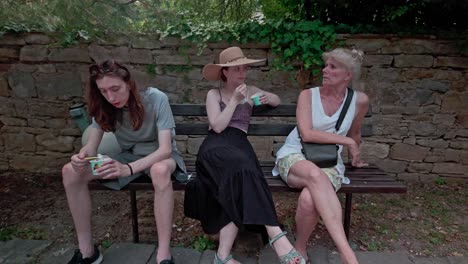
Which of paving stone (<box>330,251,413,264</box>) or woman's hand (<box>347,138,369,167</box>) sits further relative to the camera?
woman's hand (<box>347,138,369,167</box>)

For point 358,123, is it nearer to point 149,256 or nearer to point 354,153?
point 354,153

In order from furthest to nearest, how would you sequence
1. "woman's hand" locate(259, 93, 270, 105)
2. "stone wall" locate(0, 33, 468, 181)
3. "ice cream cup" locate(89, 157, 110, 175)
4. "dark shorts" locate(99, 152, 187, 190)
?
"stone wall" locate(0, 33, 468, 181), "woman's hand" locate(259, 93, 270, 105), "dark shorts" locate(99, 152, 187, 190), "ice cream cup" locate(89, 157, 110, 175)

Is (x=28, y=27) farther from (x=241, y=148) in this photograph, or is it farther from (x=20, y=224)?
(x=241, y=148)

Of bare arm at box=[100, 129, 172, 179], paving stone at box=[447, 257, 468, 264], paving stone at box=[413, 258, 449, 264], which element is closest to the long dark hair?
bare arm at box=[100, 129, 172, 179]

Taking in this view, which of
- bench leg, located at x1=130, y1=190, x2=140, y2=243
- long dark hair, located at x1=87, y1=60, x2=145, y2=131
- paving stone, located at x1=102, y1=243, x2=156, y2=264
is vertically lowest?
paving stone, located at x1=102, y1=243, x2=156, y2=264

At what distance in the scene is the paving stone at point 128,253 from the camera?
7.72ft

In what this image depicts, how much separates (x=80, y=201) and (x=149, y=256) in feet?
1.88

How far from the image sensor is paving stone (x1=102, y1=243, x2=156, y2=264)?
2.35 meters

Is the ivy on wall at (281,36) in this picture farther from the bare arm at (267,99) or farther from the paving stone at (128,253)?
the paving stone at (128,253)

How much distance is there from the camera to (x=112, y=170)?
210cm

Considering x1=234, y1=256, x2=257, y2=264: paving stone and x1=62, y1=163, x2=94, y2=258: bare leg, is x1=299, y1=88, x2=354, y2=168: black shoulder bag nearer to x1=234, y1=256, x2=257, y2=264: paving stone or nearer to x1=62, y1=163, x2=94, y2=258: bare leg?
x1=234, y1=256, x2=257, y2=264: paving stone

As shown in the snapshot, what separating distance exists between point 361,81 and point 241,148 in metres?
1.70

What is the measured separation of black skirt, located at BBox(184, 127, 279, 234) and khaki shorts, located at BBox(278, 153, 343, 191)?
23cm

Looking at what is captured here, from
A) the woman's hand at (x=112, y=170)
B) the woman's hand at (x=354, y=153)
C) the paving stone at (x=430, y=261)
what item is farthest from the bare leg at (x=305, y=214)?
the woman's hand at (x=112, y=170)
